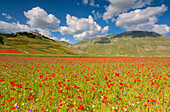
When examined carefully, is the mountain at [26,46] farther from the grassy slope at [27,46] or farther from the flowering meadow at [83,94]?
the flowering meadow at [83,94]

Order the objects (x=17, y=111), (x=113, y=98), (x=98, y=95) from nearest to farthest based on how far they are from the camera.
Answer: (x=17, y=111) → (x=113, y=98) → (x=98, y=95)

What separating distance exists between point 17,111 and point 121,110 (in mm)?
3756

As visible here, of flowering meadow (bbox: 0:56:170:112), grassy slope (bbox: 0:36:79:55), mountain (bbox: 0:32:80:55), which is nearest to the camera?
flowering meadow (bbox: 0:56:170:112)

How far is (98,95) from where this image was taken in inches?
172

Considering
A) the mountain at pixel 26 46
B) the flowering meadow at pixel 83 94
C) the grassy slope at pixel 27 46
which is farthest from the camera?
the grassy slope at pixel 27 46

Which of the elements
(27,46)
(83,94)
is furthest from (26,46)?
(83,94)

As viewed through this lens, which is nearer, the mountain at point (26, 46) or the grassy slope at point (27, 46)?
the mountain at point (26, 46)

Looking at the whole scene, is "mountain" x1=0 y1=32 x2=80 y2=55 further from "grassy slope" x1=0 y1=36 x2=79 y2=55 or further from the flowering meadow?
the flowering meadow

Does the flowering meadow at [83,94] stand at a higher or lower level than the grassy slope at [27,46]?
lower

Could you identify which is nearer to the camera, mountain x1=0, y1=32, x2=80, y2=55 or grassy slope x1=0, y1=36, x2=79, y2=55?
mountain x1=0, y1=32, x2=80, y2=55

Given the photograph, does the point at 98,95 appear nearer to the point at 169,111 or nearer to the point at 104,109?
the point at 104,109

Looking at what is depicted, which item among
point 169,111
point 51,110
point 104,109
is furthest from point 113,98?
point 51,110

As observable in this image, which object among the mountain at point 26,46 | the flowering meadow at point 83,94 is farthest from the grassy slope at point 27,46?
the flowering meadow at point 83,94

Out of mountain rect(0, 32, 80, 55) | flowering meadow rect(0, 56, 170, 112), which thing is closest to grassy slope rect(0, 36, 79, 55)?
mountain rect(0, 32, 80, 55)
